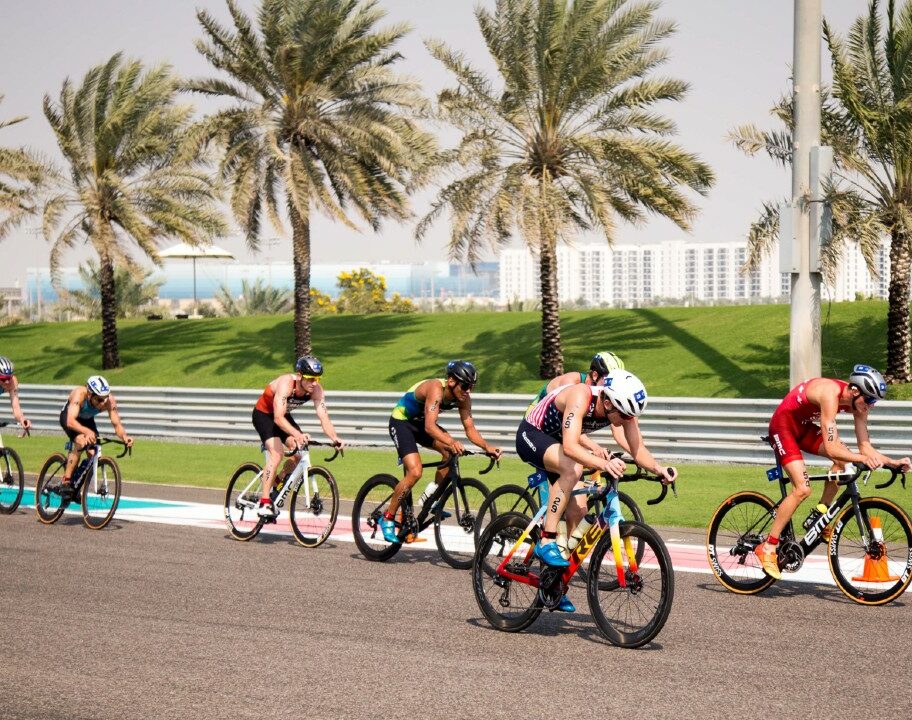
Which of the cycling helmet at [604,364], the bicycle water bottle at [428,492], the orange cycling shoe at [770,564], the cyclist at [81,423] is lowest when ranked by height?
the orange cycling shoe at [770,564]

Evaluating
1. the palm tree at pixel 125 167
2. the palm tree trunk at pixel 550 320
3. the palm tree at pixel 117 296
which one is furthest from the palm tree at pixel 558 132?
the palm tree at pixel 117 296

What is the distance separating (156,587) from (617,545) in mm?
3925

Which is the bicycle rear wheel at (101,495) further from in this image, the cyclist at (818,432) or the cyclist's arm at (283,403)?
the cyclist at (818,432)

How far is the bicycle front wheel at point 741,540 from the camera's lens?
29.9 feet

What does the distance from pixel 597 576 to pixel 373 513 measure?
143 inches

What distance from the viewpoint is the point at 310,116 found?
30.0 m

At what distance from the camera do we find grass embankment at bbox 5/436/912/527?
13836 mm

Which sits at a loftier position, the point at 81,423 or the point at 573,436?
the point at 573,436

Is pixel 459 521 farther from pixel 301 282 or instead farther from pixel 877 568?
pixel 301 282

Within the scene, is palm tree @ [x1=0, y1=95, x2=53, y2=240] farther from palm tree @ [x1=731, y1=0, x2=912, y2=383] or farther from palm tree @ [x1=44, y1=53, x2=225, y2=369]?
palm tree @ [x1=731, y1=0, x2=912, y2=383]

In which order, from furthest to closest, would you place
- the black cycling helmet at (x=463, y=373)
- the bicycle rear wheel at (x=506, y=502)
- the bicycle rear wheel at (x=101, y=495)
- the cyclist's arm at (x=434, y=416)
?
1. the bicycle rear wheel at (x=101, y=495)
2. the cyclist's arm at (x=434, y=416)
3. the black cycling helmet at (x=463, y=373)
4. the bicycle rear wheel at (x=506, y=502)

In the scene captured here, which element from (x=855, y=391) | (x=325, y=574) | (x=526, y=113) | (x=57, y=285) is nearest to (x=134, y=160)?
(x=57, y=285)

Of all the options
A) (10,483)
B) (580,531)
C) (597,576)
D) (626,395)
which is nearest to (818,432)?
(580,531)

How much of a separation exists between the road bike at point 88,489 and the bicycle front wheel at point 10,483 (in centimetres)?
73
